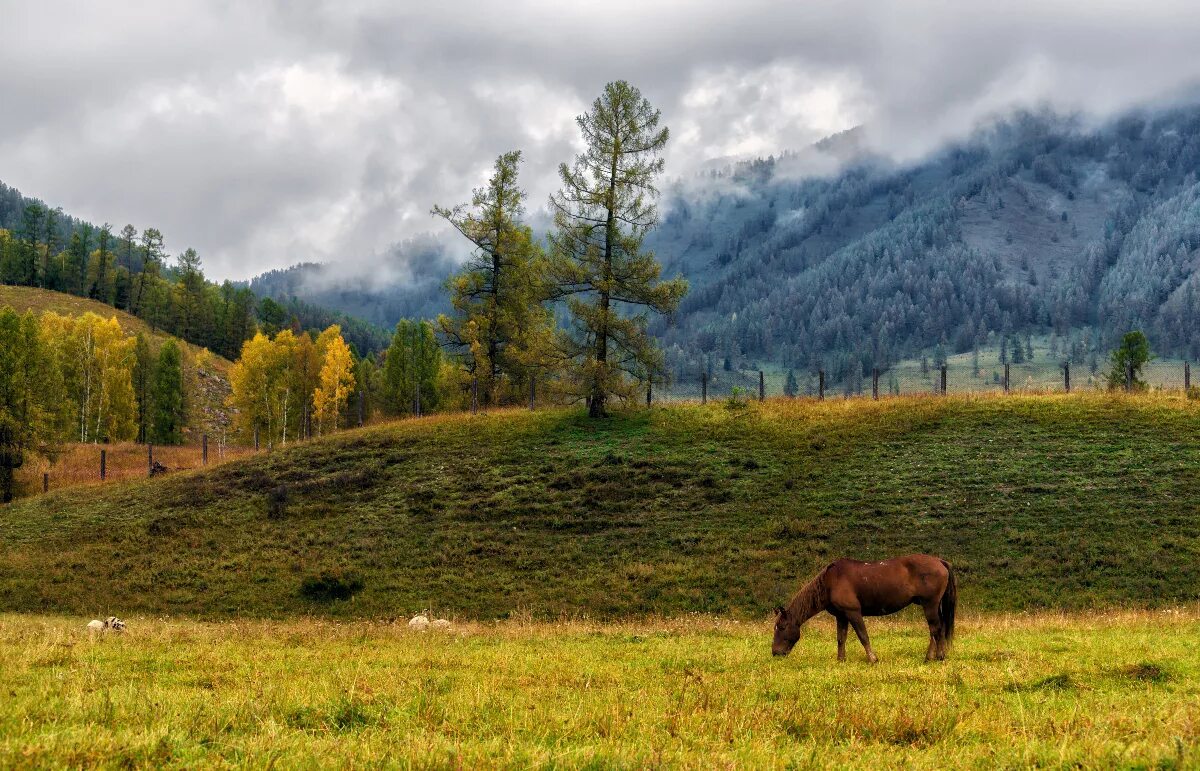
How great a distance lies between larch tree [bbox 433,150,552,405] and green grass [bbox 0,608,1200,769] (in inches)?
1687

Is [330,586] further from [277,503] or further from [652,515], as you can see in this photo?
[652,515]

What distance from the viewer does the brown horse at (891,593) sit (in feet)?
44.9

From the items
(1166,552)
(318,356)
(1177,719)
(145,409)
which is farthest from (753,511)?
(145,409)

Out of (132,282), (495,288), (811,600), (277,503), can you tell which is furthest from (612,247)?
(132,282)

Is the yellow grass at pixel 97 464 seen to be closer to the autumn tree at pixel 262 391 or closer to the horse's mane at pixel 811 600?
the autumn tree at pixel 262 391

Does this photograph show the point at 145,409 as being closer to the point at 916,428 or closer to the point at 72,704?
the point at 916,428

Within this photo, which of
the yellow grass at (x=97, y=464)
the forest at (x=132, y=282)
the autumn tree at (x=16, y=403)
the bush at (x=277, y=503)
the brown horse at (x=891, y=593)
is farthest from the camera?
the forest at (x=132, y=282)

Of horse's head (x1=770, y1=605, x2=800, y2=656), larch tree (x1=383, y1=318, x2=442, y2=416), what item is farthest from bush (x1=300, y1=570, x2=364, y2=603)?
larch tree (x1=383, y1=318, x2=442, y2=416)

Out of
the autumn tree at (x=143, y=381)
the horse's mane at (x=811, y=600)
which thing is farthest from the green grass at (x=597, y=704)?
the autumn tree at (x=143, y=381)

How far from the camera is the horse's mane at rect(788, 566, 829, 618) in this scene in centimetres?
1473

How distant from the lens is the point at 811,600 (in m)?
14.8

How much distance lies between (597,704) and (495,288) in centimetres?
5273

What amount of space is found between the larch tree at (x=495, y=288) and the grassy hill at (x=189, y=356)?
76137 millimetres

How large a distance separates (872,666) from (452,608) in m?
19.0
